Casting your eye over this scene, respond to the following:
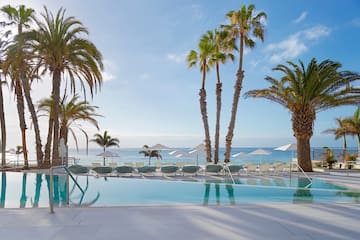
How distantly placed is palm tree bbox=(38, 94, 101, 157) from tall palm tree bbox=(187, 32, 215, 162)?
345 inches

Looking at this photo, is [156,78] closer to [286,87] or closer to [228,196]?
[286,87]

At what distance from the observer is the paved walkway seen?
5227mm

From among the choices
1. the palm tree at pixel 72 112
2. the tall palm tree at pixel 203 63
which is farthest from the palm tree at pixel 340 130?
the palm tree at pixel 72 112

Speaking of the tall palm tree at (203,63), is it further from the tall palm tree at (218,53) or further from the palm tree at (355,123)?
the palm tree at (355,123)

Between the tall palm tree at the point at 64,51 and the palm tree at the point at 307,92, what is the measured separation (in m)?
10.4

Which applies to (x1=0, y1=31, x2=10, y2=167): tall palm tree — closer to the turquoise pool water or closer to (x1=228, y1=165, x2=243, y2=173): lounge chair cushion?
the turquoise pool water

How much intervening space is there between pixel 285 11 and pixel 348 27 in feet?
13.0

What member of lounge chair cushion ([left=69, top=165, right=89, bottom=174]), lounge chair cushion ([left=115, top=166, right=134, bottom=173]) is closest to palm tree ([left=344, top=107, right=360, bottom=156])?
lounge chair cushion ([left=115, top=166, right=134, bottom=173])

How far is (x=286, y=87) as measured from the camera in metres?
18.0

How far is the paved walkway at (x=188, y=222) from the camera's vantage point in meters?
5.23

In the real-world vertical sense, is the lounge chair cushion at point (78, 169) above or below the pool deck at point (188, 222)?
above

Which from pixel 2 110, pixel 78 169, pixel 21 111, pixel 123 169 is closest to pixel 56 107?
pixel 78 169

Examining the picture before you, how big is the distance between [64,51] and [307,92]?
14.2 metres

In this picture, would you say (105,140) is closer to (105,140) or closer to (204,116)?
(105,140)
